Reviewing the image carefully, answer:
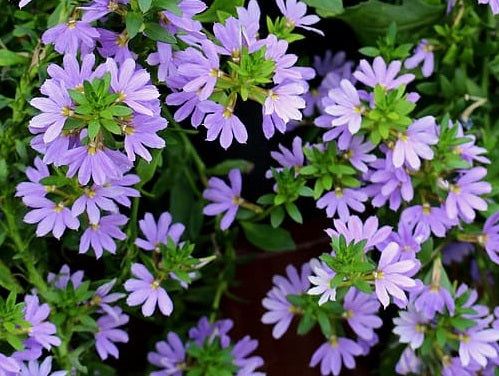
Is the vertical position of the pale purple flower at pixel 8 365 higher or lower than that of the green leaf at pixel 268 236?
higher

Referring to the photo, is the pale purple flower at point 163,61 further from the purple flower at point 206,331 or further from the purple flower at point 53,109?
the purple flower at point 206,331

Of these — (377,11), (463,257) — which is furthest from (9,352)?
(463,257)

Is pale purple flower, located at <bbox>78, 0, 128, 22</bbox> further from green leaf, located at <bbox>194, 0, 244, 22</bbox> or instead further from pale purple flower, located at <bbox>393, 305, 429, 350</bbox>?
pale purple flower, located at <bbox>393, 305, 429, 350</bbox>

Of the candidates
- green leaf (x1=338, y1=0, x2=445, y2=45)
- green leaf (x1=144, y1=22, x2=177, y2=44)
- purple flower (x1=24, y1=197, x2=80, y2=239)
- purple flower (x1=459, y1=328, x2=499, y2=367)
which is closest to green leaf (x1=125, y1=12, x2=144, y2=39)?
green leaf (x1=144, y1=22, x2=177, y2=44)

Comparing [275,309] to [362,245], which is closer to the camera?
[362,245]

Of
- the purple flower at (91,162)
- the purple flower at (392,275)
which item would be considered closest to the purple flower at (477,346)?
the purple flower at (392,275)

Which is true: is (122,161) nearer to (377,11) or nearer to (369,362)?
(377,11)

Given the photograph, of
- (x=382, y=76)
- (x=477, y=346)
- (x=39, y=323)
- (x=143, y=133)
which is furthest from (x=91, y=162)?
(x=477, y=346)
